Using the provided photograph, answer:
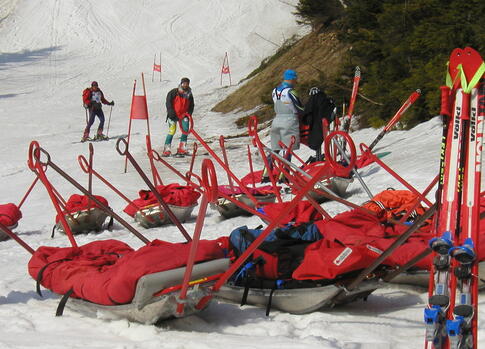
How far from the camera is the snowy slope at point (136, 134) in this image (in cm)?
322

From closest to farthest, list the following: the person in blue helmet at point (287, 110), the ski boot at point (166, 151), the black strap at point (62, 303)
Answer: the black strap at point (62, 303) < the person in blue helmet at point (287, 110) < the ski boot at point (166, 151)

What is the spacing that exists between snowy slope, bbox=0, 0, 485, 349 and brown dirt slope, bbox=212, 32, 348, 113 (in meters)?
1.21

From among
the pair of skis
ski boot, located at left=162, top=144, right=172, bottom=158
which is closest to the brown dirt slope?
ski boot, located at left=162, top=144, right=172, bottom=158

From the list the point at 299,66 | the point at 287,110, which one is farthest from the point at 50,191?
the point at 299,66

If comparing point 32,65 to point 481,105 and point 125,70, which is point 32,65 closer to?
point 125,70

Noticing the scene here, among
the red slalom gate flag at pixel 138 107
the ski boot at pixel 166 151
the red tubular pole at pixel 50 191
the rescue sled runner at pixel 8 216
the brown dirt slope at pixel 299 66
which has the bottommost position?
the rescue sled runner at pixel 8 216

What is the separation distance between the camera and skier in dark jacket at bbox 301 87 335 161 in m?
9.20

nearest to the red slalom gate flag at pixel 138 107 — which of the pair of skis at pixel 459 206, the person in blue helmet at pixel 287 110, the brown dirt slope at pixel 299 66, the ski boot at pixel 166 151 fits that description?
the ski boot at pixel 166 151

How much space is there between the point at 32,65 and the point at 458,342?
112 ft

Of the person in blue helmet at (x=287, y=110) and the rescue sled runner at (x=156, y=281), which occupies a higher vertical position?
the person in blue helmet at (x=287, y=110)

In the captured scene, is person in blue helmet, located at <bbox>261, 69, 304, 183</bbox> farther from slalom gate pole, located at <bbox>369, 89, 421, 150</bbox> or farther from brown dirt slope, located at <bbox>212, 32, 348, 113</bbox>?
brown dirt slope, located at <bbox>212, 32, 348, 113</bbox>

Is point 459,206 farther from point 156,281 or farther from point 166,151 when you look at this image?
point 166,151

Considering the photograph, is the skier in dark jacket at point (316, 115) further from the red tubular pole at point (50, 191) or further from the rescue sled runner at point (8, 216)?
the red tubular pole at point (50, 191)

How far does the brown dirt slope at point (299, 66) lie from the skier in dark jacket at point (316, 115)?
402 inches
